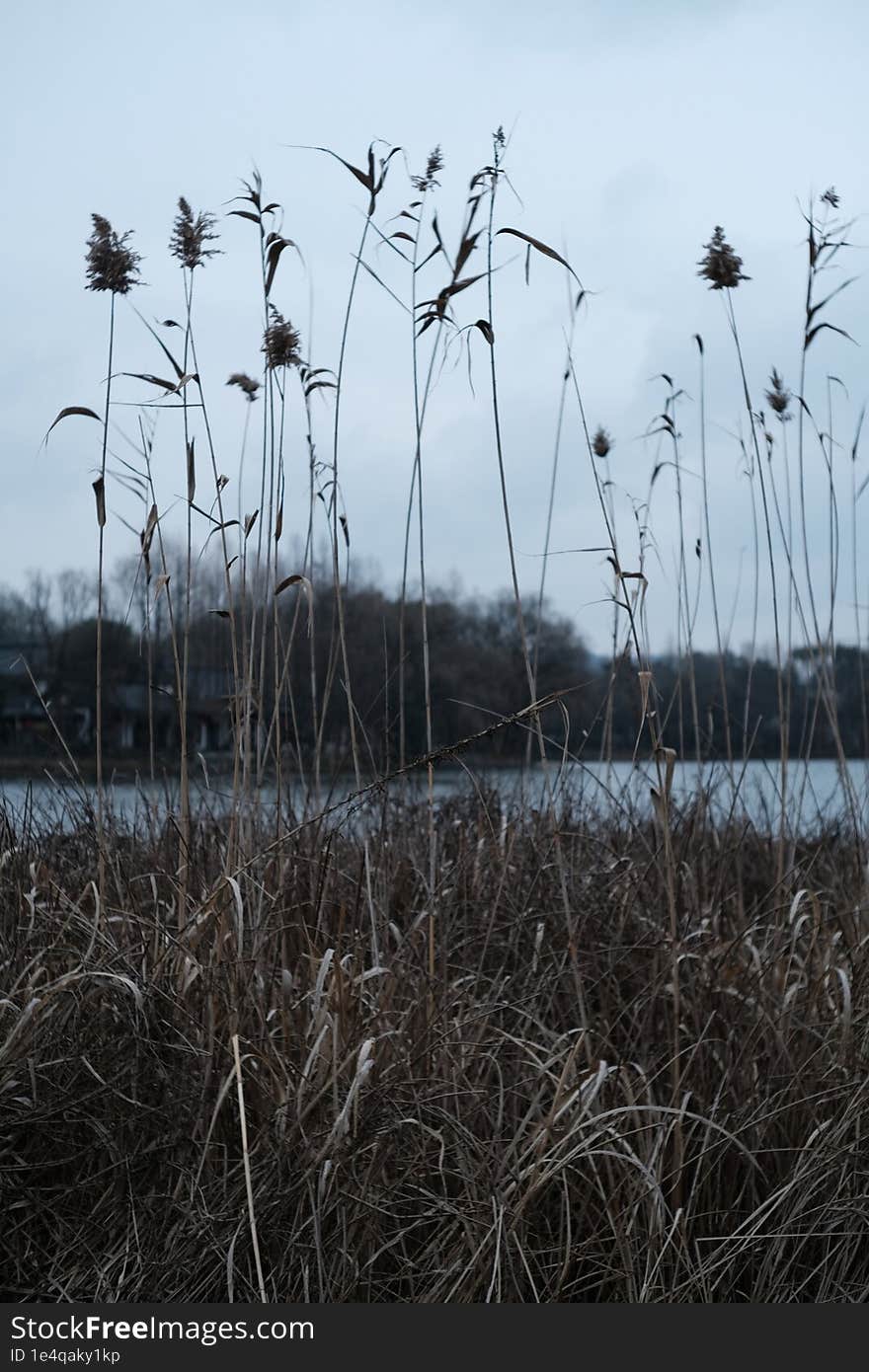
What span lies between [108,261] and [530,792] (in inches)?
98.3

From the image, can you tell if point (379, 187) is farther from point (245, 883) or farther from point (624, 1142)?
point (624, 1142)

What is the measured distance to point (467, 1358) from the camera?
68.5 inches

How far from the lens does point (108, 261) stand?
8.43ft

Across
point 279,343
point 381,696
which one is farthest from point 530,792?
point 279,343

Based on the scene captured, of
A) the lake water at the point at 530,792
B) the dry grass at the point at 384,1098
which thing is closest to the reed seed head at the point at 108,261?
the dry grass at the point at 384,1098

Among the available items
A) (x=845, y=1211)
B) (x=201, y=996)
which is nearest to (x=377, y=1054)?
(x=201, y=996)

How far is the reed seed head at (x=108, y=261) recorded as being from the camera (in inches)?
101

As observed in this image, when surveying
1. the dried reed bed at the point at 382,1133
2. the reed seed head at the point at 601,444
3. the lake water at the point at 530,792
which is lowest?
the dried reed bed at the point at 382,1133

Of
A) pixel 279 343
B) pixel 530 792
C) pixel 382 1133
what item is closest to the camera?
pixel 382 1133

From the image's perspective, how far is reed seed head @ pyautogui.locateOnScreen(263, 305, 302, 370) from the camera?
103 inches

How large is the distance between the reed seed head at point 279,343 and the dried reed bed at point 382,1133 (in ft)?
3.86

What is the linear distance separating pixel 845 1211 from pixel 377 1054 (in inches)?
33.8

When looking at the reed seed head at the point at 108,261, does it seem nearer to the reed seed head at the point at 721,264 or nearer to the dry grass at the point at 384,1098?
the dry grass at the point at 384,1098

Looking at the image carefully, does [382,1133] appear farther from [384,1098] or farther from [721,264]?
[721,264]
